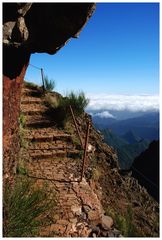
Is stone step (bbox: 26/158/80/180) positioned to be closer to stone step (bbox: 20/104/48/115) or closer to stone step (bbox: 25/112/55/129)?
stone step (bbox: 25/112/55/129)

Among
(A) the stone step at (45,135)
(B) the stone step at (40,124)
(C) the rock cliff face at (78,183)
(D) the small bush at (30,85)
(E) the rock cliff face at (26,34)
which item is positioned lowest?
(C) the rock cliff face at (78,183)

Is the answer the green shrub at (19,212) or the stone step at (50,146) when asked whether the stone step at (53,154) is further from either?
the green shrub at (19,212)

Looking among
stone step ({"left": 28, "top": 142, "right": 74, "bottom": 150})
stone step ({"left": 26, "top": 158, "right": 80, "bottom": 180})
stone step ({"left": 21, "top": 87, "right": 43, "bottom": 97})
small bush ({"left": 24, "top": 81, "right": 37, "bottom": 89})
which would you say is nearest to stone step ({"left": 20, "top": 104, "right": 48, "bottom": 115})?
stone step ({"left": 21, "top": 87, "right": 43, "bottom": 97})

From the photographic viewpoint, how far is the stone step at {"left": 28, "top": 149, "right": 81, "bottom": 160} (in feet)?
29.7

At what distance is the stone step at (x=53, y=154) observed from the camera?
356 inches

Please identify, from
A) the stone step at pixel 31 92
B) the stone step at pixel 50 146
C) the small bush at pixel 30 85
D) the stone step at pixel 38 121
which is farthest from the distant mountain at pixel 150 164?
the stone step at pixel 50 146

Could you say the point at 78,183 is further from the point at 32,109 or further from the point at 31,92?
the point at 31,92

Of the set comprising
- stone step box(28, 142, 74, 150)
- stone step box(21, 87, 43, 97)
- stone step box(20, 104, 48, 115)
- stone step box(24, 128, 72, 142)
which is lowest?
stone step box(28, 142, 74, 150)

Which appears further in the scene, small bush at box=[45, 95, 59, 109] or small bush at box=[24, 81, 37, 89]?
small bush at box=[24, 81, 37, 89]

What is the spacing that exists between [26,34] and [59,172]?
4744 mm

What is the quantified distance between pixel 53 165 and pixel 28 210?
4.29 metres

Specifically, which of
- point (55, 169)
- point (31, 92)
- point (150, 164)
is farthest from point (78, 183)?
point (150, 164)

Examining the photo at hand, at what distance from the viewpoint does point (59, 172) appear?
8.30 meters

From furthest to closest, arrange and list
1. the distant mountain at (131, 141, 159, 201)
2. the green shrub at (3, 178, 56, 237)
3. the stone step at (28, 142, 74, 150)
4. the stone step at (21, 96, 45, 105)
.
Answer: the distant mountain at (131, 141, 159, 201)
the stone step at (21, 96, 45, 105)
the stone step at (28, 142, 74, 150)
the green shrub at (3, 178, 56, 237)
